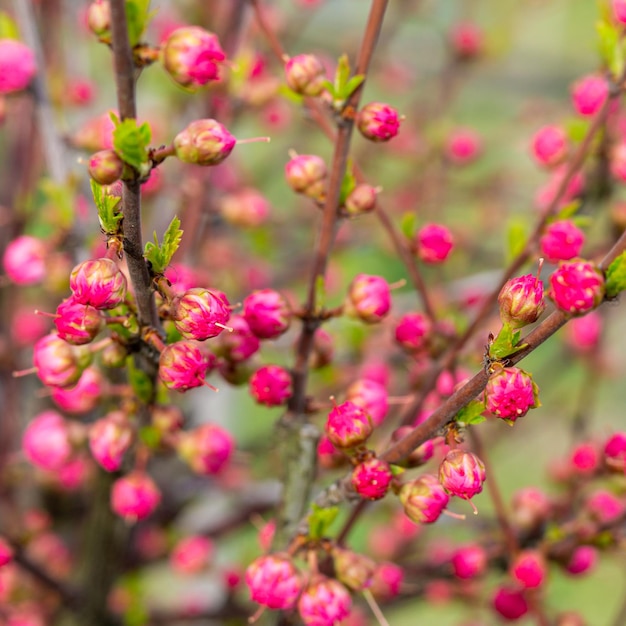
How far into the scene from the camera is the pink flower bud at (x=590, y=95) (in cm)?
71

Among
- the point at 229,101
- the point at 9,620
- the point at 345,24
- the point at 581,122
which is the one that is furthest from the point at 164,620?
the point at 345,24

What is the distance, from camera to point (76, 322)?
0.45 meters

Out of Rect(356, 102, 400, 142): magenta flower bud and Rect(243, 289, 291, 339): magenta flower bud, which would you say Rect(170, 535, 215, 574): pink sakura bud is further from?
Rect(356, 102, 400, 142): magenta flower bud

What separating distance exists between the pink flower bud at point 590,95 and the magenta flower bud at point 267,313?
1.32ft

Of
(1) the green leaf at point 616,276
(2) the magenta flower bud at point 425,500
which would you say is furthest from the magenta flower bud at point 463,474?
(1) the green leaf at point 616,276

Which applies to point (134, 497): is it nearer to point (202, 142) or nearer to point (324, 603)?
point (324, 603)

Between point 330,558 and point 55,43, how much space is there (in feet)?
3.33

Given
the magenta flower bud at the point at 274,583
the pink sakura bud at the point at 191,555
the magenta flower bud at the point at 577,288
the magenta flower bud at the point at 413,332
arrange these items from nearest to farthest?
the magenta flower bud at the point at 577,288, the magenta flower bud at the point at 274,583, the magenta flower bud at the point at 413,332, the pink sakura bud at the point at 191,555

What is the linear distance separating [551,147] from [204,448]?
0.50m

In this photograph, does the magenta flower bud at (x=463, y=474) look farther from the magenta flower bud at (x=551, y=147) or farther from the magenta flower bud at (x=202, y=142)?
the magenta flower bud at (x=551, y=147)

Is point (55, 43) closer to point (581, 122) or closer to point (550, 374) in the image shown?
point (581, 122)

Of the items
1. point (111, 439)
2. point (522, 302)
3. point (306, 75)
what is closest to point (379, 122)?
point (306, 75)

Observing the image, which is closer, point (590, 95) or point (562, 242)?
point (562, 242)

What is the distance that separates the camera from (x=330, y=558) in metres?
0.56
